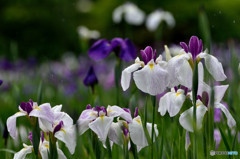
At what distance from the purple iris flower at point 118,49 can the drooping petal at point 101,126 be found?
3.41ft

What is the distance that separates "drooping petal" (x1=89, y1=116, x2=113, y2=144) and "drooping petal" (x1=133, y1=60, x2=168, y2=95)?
169mm

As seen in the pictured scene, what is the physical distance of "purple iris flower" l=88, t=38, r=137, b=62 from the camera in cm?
250

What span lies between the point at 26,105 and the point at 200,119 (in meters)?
0.63

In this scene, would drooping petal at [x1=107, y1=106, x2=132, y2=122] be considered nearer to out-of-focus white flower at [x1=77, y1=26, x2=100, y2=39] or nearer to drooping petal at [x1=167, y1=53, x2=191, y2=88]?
drooping petal at [x1=167, y1=53, x2=191, y2=88]

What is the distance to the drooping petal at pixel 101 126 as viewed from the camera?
1.43 metres

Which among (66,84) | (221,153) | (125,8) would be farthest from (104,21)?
(221,153)

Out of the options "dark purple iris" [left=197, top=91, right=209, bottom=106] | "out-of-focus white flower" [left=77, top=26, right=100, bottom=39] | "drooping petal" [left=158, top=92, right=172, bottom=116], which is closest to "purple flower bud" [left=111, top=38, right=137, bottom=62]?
"drooping petal" [left=158, top=92, right=172, bottom=116]

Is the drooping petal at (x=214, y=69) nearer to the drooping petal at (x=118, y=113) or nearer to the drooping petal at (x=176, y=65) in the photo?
the drooping petal at (x=176, y=65)

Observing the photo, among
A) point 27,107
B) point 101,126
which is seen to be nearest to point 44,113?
point 27,107

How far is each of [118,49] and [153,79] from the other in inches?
44.0

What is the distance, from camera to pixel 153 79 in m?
1.45

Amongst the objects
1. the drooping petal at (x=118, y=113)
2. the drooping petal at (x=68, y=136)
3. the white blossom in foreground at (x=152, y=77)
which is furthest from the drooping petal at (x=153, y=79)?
the drooping petal at (x=68, y=136)

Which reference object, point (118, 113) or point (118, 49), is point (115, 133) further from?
point (118, 49)

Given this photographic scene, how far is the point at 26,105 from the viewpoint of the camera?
1.49 meters
